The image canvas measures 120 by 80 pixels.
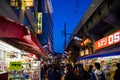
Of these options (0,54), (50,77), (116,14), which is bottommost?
(50,77)

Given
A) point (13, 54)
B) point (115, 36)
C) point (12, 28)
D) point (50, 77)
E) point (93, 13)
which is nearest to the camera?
point (12, 28)

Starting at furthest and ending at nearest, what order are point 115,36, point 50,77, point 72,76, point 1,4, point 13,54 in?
point 50,77, point 1,4, point 115,36, point 72,76, point 13,54

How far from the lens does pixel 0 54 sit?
9.70 metres

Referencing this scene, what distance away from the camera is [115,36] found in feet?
47.7

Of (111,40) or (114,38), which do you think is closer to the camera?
(114,38)

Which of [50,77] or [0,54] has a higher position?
[0,54]

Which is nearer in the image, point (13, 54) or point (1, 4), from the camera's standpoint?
point (13, 54)

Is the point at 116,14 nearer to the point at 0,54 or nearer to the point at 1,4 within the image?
the point at 1,4

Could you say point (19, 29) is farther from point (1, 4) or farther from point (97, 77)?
point (1, 4)

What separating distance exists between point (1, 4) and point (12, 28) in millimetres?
12610

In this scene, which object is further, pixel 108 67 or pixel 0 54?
pixel 108 67

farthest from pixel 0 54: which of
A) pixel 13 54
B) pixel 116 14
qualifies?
pixel 116 14

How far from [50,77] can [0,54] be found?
769cm

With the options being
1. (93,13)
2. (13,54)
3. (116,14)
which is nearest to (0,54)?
(13,54)
